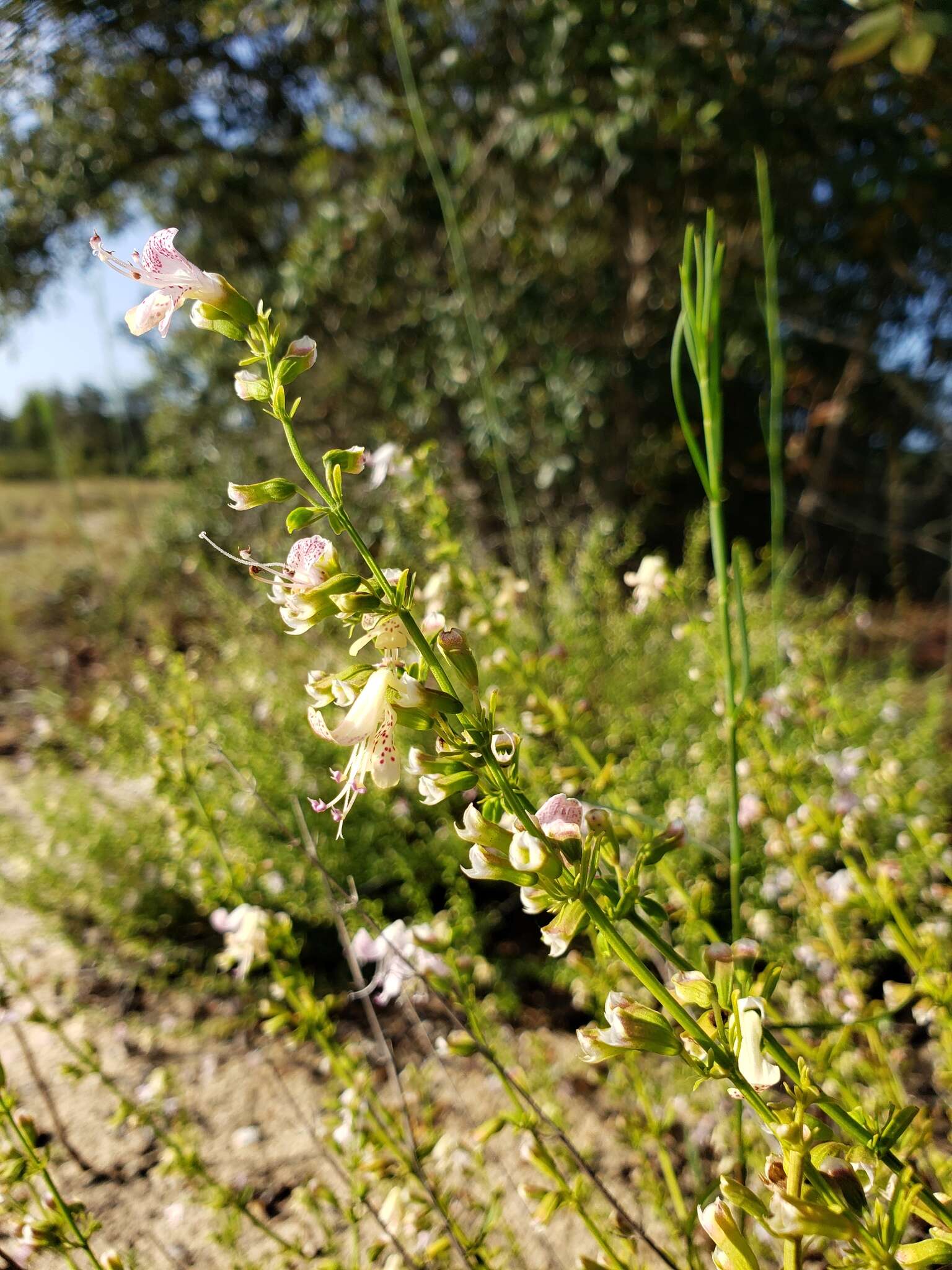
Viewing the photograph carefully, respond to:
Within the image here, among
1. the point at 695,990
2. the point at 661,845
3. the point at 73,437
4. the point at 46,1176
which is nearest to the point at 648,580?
the point at 661,845

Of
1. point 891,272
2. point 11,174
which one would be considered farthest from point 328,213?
point 891,272

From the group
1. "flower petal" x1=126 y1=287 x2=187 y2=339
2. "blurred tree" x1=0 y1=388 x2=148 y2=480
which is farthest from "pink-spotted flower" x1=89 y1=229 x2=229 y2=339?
"blurred tree" x1=0 y1=388 x2=148 y2=480

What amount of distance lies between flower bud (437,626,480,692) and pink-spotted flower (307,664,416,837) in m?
0.04

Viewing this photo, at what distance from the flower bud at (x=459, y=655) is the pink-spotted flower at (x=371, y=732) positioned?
0.12ft

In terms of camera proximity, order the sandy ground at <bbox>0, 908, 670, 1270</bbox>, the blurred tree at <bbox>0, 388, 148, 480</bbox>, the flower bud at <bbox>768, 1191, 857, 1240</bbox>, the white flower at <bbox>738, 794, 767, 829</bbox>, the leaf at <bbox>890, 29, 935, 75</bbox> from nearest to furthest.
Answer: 1. the flower bud at <bbox>768, 1191, 857, 1240</bbox>
2. the leaf at <bbox>890, 29, 935, 75</bbox>
3. the white flower at <bbox>738, 794, 767, 829</bbox>
4. the sandy ground at <bbox>0, 908, 670, 1270</bbox>
5. the blurred tree at <bbox>0, 388, 148, 480</bbox>

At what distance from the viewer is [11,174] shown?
3.33 meters

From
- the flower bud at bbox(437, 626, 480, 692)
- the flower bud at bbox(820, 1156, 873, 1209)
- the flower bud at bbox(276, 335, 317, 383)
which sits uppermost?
the flower bud at bbox(276, 335, 317, 383)

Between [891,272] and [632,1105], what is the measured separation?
3.93 metres

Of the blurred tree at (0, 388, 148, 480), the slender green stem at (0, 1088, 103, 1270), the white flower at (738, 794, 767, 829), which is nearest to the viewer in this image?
the slender green stem at (0, 1088, 103, 1270)

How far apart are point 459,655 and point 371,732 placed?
0.06m

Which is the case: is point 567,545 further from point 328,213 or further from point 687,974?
point 687,974

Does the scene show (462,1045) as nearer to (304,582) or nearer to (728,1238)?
(728,1238)

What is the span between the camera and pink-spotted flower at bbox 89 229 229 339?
44 cm

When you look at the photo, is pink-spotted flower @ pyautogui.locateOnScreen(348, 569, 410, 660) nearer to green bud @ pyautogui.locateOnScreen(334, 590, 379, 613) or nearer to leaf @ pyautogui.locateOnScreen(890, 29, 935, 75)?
green bud @ pyautogui.locateOnScreen(334, 590, 379, 613)
